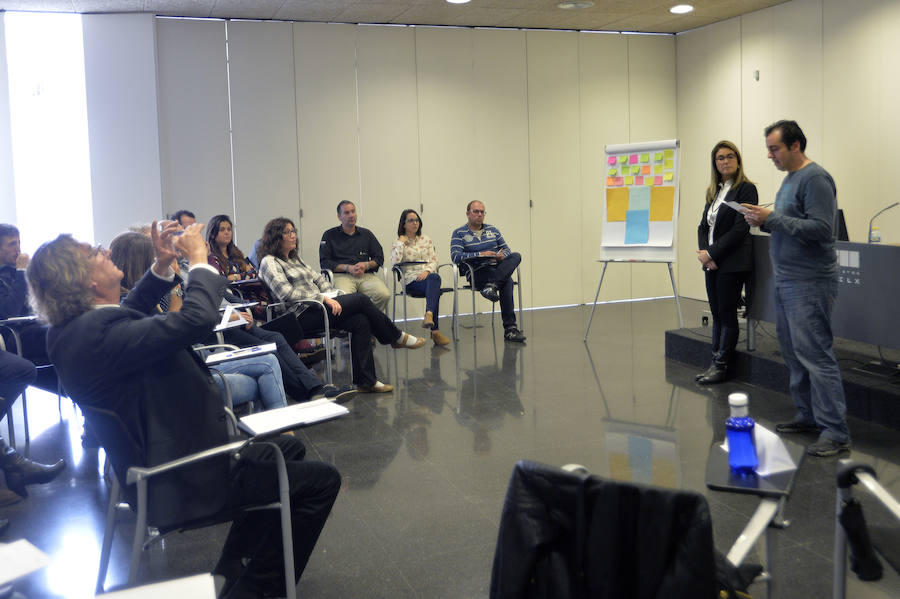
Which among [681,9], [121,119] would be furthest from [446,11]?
[121,119]

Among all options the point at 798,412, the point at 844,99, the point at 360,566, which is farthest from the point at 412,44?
the point at 360,566

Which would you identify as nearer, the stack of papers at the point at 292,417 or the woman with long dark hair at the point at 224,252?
the stack of papers at the point at 292,417

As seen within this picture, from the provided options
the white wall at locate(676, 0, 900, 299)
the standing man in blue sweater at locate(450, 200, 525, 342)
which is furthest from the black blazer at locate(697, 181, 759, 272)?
the white wall at locate(676, 0, 900, 299)

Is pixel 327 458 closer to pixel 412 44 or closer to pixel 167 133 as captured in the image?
pixel 167 133

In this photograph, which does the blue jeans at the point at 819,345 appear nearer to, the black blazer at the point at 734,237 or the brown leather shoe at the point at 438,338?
the black blazer at the point at 734,237

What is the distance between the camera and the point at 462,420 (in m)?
4.79

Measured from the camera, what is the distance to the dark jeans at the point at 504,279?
24.0 ft

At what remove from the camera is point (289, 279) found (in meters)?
5.61

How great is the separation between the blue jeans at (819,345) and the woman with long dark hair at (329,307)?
2610mm

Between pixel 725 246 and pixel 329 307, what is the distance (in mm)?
2618

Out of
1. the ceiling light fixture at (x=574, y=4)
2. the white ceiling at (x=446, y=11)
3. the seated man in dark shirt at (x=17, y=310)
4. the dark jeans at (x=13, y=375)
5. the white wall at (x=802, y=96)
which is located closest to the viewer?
the dark jeans at (x=13, y=375)

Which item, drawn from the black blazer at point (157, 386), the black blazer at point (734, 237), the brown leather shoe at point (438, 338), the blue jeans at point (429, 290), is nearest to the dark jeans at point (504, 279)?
the blue jeans at point (429, 290)

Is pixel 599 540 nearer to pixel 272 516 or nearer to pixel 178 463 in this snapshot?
pixel 178 463

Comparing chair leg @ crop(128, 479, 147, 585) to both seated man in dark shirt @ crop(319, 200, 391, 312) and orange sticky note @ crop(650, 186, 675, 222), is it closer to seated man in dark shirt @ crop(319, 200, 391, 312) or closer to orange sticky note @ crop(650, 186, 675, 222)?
seated man in dark shirt @ crop(319, 200, 391, 312)
